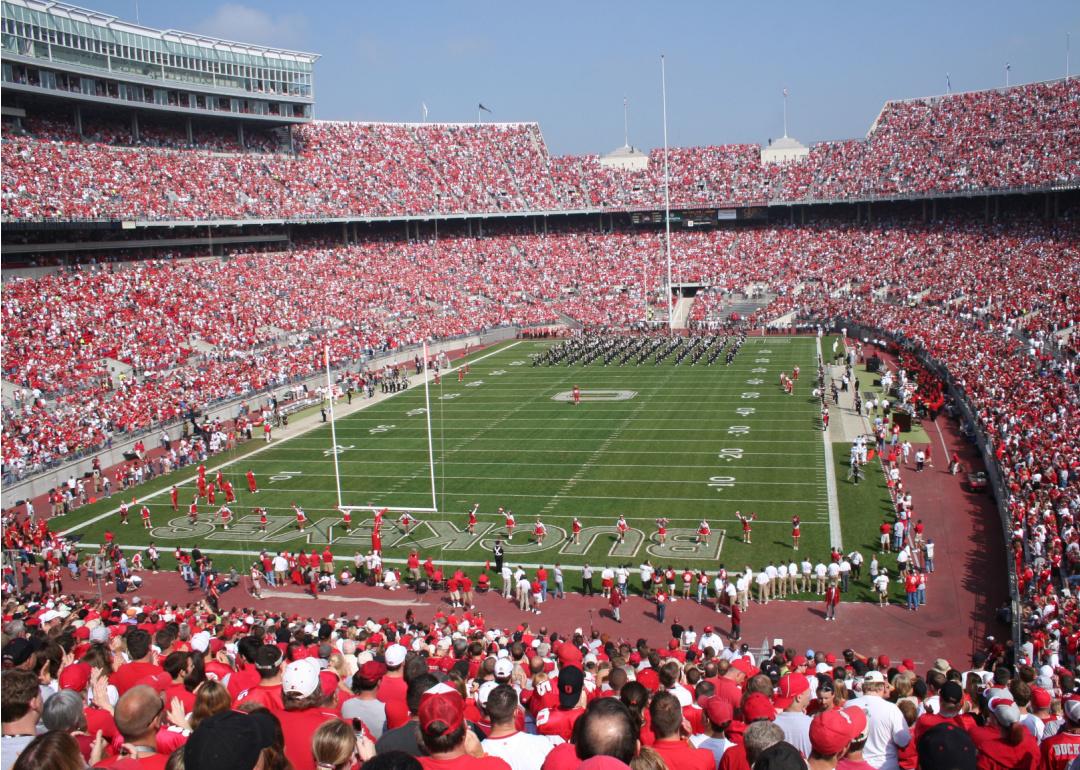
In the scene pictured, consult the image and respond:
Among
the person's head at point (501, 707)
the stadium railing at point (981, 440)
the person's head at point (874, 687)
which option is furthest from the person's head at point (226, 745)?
the stadium railing at point (981, 440)

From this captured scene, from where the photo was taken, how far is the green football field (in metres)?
19.8

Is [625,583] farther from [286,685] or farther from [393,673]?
[286,685]

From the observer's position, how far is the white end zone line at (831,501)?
61.5 feet

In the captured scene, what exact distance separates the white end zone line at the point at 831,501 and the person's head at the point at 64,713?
15.6 m

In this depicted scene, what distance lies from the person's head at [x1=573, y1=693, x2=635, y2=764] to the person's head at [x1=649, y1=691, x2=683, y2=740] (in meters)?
0.62

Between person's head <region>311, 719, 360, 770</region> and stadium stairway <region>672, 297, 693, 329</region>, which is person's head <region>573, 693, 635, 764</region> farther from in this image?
stadium stairway <region>672, 297, 693, 329</region>

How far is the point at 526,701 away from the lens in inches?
257

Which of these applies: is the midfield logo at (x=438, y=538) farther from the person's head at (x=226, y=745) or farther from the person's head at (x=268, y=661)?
the person's head at (x=226, y=745)

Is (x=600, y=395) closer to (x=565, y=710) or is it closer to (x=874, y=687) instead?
(x=874, y=687)

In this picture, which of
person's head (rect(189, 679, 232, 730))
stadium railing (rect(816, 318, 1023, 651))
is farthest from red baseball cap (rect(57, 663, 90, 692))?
stadium railing (rect(816, 318, 1023, 651))

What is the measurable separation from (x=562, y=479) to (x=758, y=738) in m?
19.9

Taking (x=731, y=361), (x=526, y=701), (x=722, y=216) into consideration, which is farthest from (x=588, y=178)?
(x=526, y=701)

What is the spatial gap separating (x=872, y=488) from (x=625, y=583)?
8.18 metres

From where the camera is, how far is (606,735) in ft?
11.7
